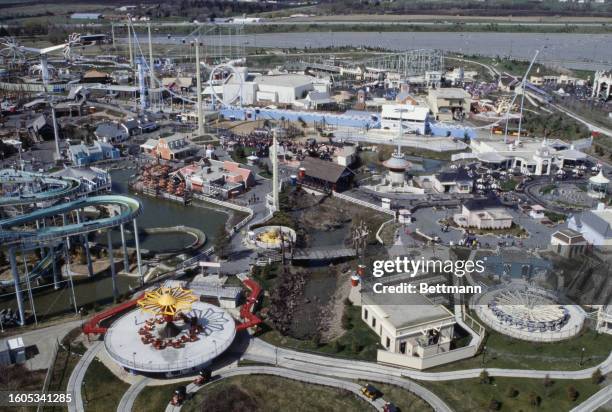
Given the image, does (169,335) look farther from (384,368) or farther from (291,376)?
(384,368)

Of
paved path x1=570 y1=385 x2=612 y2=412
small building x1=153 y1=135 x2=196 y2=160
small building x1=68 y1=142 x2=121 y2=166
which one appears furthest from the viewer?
small building x1=153 y1=135 x2=196 y2=160

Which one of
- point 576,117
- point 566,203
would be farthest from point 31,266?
point 576,117

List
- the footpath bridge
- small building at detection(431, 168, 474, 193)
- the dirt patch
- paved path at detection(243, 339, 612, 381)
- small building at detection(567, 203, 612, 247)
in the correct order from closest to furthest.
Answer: paved path at detection(243, 339, 612, 381)
the dirt patch
small building at detection(567, 203, 612, 247)
the footpath bridge
small building at detection(431, 168, 474, 193)

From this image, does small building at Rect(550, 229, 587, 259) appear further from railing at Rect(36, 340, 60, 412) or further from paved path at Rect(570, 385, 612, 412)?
railing at Rect(36, 340, 60, 412)

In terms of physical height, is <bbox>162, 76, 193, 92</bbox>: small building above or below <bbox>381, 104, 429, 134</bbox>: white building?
above

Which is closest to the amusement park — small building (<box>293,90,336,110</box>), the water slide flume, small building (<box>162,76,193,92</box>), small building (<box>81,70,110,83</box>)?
the water slide flume

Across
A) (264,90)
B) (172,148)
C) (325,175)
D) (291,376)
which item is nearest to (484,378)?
(291,376)
